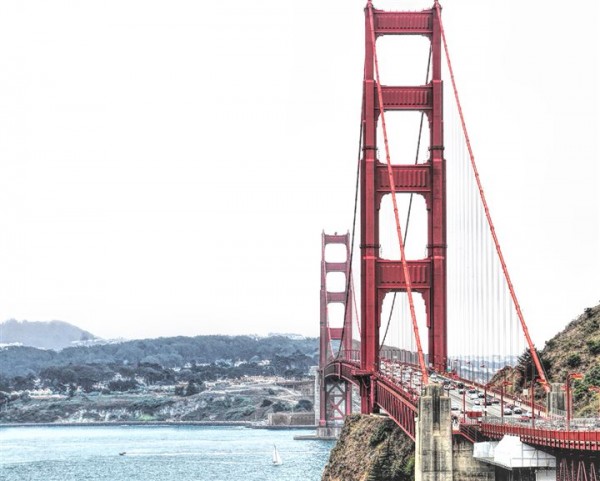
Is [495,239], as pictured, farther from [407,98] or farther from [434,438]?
[407,98]

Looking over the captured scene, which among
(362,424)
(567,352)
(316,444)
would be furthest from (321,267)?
(362,424)

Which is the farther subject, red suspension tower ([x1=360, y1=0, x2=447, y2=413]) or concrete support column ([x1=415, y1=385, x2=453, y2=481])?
red suspension tower ([x1=360, y1=0, x2=447, y2=413])

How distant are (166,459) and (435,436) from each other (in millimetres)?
98142

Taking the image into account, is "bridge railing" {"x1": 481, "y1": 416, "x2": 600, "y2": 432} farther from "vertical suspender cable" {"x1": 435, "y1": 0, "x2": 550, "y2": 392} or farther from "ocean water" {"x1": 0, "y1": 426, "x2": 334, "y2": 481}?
"ocean water" {"x1": 0, "y1": 426, "x2": 334, "y2": 481}

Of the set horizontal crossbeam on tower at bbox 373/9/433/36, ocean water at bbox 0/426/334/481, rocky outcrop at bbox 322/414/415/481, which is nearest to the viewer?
rocky outcrop at bbox 322/414/415/481

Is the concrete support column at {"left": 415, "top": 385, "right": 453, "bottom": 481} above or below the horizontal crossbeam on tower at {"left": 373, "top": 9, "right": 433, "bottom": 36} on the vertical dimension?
below

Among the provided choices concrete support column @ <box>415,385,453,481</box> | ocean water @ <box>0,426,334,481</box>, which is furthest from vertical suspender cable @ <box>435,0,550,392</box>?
ocean water @ <box>0,426,334,481</box>

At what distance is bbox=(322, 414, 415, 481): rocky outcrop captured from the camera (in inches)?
2036

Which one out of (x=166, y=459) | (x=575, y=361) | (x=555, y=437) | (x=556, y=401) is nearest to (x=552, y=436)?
(x=555, y=437)

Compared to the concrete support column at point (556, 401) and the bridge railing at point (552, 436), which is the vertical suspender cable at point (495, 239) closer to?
the concrete support column at point (556, 401)

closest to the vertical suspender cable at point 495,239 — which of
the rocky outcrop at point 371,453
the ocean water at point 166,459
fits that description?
the rocky outcrop at point 371,453

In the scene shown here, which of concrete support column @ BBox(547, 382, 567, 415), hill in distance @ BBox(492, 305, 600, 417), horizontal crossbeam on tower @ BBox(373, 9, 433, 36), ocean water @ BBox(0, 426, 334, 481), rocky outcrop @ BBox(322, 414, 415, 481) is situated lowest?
ocean water @ BBox(0, 426, 334, 481)

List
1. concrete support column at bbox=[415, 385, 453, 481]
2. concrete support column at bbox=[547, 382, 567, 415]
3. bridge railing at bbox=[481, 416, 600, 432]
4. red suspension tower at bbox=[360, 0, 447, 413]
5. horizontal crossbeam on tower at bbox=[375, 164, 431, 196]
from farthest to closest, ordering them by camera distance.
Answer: horizontal crossbeam on tower at bbox=[375, 164, 431, 196]
red suspension tower at bbox=[360, 0, 447, 413]
concrete support column at bbox=[547, 382, 567, 415]
concrete support column at bbox=[415, 385, 453, 481]
bridge railing at bbox=[481, 416, 600, 432]

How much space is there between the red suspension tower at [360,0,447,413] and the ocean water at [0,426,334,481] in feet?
136
